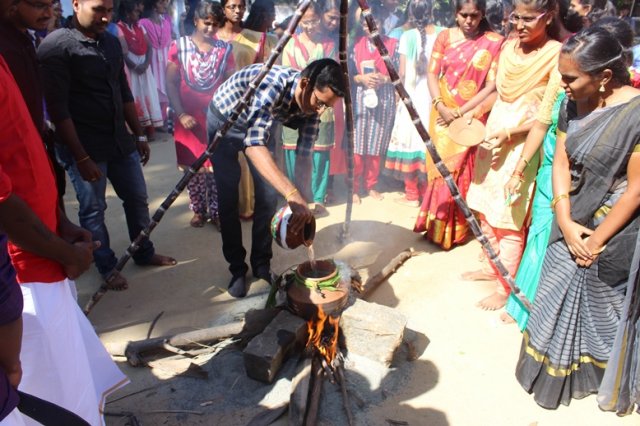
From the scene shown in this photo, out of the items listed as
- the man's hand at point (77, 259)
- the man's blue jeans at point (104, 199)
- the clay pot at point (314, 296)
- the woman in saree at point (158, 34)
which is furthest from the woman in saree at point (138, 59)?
the man's hand at point (77, 259)

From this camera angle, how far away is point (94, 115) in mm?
3410

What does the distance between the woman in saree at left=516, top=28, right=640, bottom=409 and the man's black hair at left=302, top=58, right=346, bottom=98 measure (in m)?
1.16

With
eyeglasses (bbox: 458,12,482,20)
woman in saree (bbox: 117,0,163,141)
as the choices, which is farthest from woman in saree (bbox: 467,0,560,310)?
woman in saree (bbox: 117,0,163,141)

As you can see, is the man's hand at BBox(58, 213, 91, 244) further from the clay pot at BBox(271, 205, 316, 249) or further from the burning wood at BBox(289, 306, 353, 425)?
the burning wood at BBox(289, 306, 353, 425)

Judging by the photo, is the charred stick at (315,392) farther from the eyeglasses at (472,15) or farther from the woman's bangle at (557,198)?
the eyeglasses at (472,15)

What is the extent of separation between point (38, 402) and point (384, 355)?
2.01 metres

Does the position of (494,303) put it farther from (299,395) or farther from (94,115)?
(94,115)

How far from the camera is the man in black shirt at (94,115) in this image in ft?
10.1

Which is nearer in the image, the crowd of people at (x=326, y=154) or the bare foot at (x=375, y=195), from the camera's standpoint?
the crowd of people at (x=326, y=154)

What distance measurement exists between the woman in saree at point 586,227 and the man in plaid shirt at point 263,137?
50.5 inches

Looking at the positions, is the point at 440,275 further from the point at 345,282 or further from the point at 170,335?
the point at 170,335

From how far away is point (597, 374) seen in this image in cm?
271

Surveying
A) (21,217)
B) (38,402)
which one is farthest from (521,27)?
(38,402)

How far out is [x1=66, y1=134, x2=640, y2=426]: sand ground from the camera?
2.66 metres
